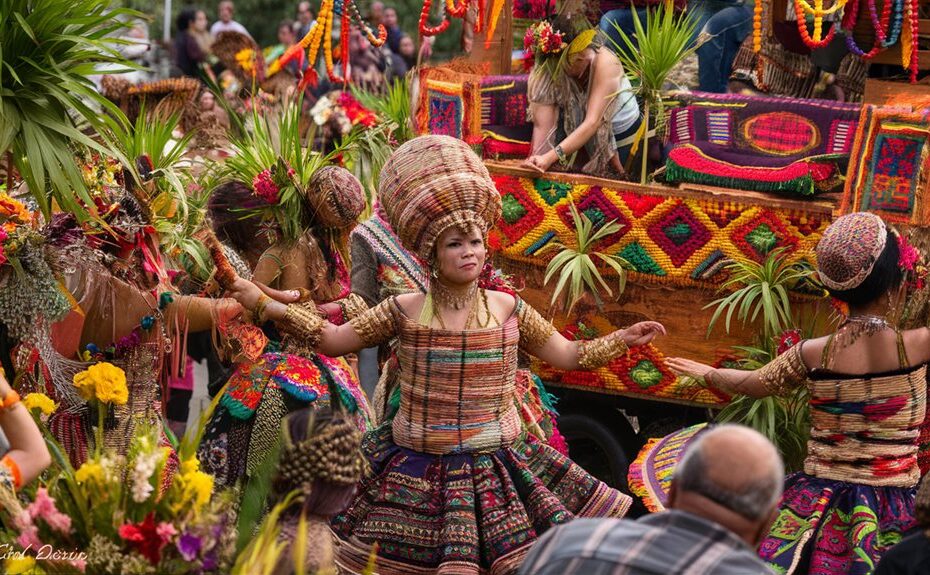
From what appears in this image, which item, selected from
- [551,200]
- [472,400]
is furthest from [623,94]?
[472,400]

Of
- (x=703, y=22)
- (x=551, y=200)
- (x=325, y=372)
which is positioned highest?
(x=703, y=22)

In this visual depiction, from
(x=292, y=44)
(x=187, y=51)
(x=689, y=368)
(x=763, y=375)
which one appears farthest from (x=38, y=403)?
(x=292, y=44)

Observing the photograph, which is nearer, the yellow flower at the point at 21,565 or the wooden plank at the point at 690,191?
the yellow flower at the point at 21,565

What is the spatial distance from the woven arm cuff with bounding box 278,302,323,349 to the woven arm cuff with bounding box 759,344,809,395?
161 centimetres

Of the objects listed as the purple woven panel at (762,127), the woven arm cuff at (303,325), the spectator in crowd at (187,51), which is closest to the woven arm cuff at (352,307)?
the woven arm cuff at (303,325)

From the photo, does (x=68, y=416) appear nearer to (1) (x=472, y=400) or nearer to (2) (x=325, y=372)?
(2) (x=325, y=372)

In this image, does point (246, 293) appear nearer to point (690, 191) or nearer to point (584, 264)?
point (584, 264)

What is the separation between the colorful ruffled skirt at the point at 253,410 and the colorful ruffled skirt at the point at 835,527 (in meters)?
1.84

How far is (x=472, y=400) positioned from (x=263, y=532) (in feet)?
4.57

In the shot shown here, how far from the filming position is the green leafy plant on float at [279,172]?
233 inches

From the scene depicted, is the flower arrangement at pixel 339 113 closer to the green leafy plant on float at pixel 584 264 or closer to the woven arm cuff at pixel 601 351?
the green leafy plant on float at pixel 584 264

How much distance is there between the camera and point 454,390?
4695mm

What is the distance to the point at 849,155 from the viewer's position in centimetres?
636

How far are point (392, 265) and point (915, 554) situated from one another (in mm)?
3083
